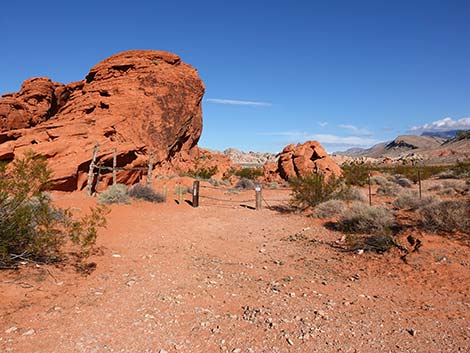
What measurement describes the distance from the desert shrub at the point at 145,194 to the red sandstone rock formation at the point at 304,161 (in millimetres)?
11866

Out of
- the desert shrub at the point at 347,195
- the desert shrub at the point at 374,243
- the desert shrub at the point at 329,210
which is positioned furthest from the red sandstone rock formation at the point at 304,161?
the desert shrub at the point at 374,243

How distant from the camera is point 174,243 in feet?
26.9

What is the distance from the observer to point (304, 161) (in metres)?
24.8

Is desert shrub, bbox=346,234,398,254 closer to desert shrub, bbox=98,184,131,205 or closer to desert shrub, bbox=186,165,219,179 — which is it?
desert shrub, bbox=98,184,131,205

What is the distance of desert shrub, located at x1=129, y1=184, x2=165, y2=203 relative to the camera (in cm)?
1377

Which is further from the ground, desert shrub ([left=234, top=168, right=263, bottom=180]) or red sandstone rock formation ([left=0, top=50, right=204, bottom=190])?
red sandstone rock formation ([left=0, top=50, right=204, bottom=190])

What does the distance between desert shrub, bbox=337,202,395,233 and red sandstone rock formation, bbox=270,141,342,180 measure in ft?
42.4

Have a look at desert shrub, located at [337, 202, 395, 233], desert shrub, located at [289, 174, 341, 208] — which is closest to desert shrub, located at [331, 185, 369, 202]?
desert shrub, located at [289, 174, 341, 208]

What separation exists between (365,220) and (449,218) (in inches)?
76.2

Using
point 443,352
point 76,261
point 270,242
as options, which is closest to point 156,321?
point 76,261

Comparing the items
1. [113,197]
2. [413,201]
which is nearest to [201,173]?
[113,197]

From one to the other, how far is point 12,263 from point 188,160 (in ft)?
75.0

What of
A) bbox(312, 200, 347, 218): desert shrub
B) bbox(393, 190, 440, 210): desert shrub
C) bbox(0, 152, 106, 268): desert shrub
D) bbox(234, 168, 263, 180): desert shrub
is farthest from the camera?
bbox(234, 168, 263, 180): desert shrub

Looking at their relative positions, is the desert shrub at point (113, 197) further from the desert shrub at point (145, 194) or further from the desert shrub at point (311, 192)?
the desert shrub at point (311, 192)
